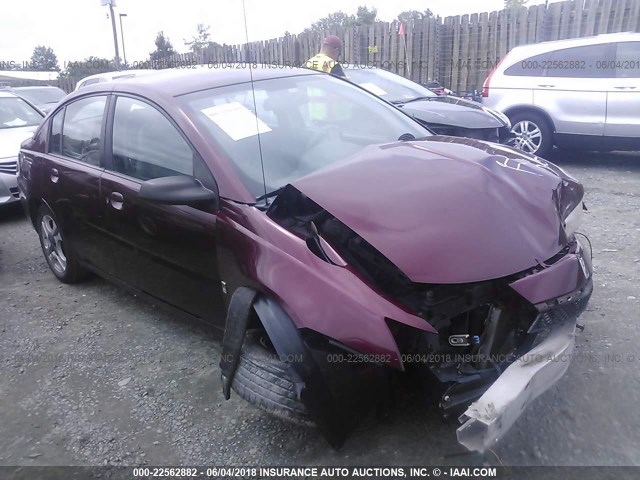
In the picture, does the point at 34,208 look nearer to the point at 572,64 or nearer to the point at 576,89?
the point at 576,89

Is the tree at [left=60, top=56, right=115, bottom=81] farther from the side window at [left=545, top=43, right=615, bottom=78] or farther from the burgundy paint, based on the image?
the burgundy paint

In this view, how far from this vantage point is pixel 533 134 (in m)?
7.75

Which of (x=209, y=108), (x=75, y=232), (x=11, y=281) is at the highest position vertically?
(x=209, y=108)

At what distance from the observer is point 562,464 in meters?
2.31

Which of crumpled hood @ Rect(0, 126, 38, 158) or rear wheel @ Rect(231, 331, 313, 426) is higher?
crumpled hood @ Rect(0, 126, 38, 158)

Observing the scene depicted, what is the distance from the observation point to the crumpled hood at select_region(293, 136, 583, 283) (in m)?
2.13

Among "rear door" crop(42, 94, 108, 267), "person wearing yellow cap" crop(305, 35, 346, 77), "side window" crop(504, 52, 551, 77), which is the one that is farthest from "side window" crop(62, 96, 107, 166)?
"side window" crop(504, 52, 551, 77)

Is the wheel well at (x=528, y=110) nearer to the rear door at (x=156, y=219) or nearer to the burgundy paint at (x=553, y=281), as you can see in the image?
the burgundy paint at (x=553, y=281)

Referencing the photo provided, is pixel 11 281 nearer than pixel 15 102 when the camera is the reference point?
Yes

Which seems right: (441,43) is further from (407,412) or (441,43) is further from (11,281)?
(407,412)

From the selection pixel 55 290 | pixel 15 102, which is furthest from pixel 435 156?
pixel 15 102

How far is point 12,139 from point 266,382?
6.37 metres

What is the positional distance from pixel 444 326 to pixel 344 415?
56cm

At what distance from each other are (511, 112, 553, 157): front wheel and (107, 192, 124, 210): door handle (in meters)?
5.96
